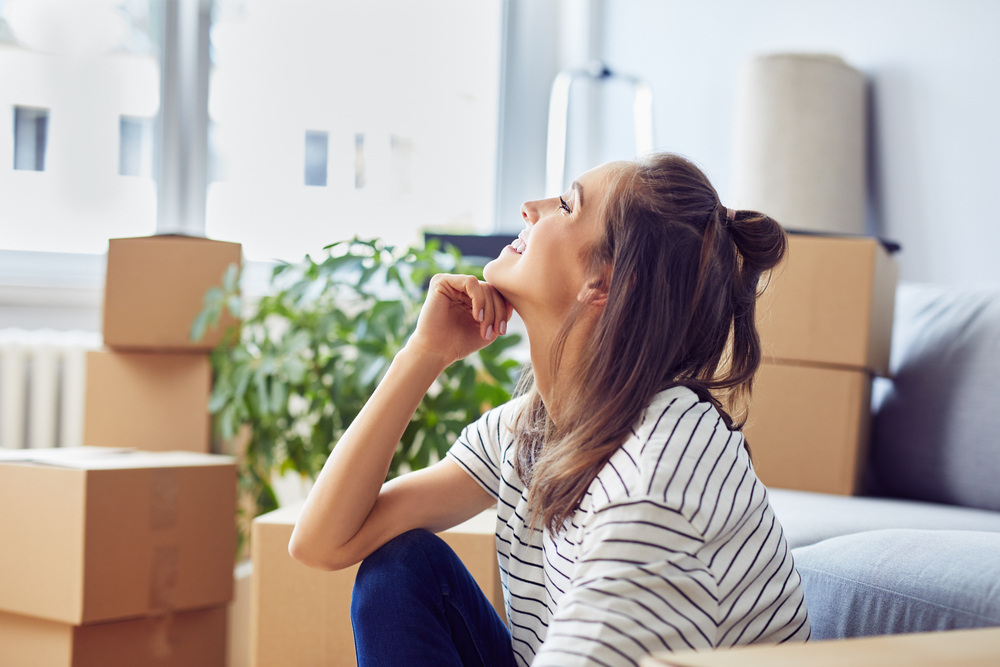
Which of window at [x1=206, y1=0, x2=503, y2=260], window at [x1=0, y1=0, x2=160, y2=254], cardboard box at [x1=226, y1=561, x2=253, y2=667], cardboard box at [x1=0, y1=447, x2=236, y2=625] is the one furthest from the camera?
window at [x1=206, y1=0, x2=503, y2=260]

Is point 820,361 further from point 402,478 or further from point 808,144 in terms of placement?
point 402,478

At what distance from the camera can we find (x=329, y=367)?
1.56m

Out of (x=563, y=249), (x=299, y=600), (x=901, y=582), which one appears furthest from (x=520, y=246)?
(x=299, y=600)

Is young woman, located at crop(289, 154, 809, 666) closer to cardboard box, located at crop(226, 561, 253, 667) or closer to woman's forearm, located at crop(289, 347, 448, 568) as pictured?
woman's forearm, located at crop(289, 347, 448, 568)

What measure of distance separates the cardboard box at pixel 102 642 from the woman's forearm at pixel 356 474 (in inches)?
25.2

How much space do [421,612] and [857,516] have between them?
2.20ft

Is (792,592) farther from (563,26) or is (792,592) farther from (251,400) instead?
(563,26)

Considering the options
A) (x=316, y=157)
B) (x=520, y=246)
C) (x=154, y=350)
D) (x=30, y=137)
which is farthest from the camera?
(x=316, y=157)

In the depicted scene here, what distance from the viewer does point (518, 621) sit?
0.82m

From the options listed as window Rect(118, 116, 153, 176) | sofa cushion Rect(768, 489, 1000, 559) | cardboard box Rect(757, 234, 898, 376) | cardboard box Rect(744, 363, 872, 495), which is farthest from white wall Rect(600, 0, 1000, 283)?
window Rect(118, 116, 153, 176)

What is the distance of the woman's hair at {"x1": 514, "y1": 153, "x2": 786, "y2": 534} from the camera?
69 centimetres

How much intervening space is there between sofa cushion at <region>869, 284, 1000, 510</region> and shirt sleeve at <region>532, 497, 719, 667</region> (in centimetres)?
89

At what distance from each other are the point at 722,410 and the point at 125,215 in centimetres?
198

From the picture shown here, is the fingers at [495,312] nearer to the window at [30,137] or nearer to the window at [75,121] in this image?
the window at [75,121]
